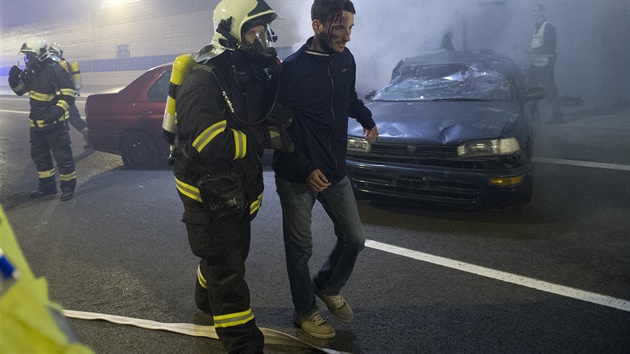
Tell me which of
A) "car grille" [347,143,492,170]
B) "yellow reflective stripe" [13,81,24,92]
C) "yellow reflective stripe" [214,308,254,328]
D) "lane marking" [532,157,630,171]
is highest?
"yellow reflective stripe" [13,81,24,92]

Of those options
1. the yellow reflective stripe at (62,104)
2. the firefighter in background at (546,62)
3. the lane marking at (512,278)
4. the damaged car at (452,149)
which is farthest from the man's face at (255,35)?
the firefighter in background at (546,62)

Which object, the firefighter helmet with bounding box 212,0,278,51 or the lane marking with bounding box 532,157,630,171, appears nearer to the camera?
the firefighter helmet with bounding box 212,0,278,51

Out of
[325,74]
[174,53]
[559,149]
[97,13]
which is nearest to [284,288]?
[325,74]

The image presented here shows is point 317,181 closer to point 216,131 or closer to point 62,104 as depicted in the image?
point 216,131

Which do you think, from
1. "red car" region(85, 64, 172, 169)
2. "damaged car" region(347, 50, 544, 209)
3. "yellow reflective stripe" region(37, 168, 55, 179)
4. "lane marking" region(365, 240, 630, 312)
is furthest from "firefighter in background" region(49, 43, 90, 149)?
"lane marking" region(365, 240, 630, 312)

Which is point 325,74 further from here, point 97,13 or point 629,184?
point 97,13

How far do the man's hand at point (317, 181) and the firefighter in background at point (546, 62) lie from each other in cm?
878

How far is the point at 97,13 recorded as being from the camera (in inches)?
1099

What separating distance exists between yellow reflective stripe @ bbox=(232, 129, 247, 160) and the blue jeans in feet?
1.57

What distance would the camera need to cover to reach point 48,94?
21.7 feet

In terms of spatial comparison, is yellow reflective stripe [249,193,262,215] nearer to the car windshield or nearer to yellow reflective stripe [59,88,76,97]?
the car windshield

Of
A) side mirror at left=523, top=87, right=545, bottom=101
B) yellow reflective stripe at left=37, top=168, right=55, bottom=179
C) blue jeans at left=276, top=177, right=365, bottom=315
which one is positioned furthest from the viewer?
yellow reflective stripe at left=37, top=168, right=55, bottom=179

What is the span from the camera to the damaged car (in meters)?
4.84

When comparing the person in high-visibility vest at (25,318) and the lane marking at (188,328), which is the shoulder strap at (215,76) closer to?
the lane marking at (188,328)
